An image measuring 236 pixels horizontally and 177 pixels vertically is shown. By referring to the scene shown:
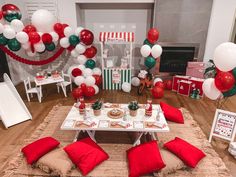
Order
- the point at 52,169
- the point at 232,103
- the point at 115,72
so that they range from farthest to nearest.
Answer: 1. the point at 115,72
2. the point at 232,103
3. the point at 52,169

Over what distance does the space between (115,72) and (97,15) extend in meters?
1.75

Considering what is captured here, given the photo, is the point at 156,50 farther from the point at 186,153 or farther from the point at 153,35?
the point at 186,153

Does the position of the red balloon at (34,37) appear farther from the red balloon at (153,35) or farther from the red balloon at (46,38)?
the red balloon at (153,35)

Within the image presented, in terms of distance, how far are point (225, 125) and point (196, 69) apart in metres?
2.15

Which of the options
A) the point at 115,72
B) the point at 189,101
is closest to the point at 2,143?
the point at 115,72

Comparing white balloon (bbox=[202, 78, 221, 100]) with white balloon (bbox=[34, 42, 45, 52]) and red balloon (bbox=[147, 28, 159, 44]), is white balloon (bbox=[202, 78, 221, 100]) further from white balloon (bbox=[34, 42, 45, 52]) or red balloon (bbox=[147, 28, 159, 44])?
white balloon (bbox=[34, 42, 45, 52])

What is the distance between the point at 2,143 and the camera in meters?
A: 3.13

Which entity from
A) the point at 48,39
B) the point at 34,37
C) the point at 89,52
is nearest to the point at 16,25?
the point at 34,37

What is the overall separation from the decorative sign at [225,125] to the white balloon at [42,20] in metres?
3.73

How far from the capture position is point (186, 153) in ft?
8.41

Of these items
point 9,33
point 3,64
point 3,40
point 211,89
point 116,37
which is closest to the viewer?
point 211,89

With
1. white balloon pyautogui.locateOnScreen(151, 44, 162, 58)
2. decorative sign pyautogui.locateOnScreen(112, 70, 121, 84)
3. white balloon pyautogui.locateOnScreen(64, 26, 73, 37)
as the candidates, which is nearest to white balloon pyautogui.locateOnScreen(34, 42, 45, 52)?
white balloon pyautogui.locateOnScreen(64, 26, 73, 37)

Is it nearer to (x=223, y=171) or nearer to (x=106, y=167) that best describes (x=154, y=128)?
(x=106, y=167)

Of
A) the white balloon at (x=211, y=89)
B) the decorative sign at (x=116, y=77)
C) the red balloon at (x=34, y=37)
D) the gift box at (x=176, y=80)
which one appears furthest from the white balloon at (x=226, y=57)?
the red balloon at (x=34, y=37)
